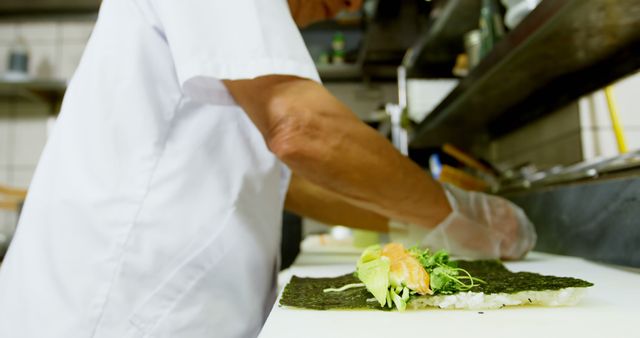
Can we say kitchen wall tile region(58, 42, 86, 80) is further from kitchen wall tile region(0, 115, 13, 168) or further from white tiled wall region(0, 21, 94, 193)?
kitchen wall tile region(0, 115, 13, 168)

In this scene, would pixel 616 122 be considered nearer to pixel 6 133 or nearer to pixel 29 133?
pixel 29 133

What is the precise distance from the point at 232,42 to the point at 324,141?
0.19 meters

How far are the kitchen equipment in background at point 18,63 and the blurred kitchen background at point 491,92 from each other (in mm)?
10

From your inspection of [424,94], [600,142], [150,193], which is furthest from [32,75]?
[600,142]

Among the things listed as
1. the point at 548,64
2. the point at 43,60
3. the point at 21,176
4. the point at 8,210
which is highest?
the point at 43,60

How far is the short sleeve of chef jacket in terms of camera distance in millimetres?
730

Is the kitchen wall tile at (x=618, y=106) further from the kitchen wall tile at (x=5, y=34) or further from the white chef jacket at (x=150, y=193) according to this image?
the kitchen wall tile at (x=5, y=34)

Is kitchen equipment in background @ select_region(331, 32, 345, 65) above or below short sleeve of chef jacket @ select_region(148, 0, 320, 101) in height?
above

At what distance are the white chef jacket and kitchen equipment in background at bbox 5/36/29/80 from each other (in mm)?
2849

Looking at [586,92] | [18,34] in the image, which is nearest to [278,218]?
[586,92]

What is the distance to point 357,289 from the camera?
64 centimetres

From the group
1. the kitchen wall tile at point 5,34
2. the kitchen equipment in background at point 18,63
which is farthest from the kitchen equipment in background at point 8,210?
the kitchen wall tile at point 5,34

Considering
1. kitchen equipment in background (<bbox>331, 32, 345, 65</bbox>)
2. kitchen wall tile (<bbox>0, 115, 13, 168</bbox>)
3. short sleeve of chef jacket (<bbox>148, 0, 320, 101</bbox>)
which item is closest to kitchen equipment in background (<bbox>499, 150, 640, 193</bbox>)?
short sleeve of chef jacket (<bbox>148, 0, 320, 101</bbox>)

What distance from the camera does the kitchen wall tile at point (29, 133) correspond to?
3666mm
